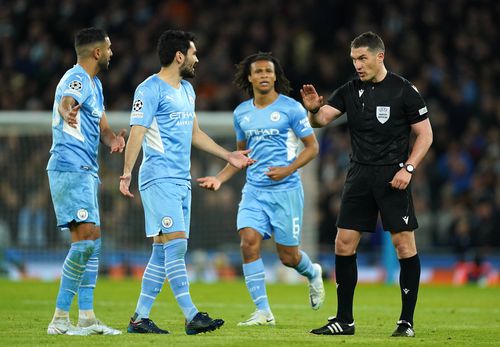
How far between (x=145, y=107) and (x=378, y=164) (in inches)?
78.8

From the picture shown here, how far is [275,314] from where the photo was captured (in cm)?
1172

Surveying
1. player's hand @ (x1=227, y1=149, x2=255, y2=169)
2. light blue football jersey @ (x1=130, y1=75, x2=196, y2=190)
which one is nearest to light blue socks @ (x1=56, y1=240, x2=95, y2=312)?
light blue football jersey @ (x1=130, y1=75, x2=196, y2=190)

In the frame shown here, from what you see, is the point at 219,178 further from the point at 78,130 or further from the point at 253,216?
the point at 78,130

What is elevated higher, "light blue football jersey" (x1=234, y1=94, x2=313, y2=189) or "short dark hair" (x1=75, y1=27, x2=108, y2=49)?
"short dark hair" (x1=75, y1=27, x2=108, y2=49)

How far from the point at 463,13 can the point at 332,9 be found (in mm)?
2954

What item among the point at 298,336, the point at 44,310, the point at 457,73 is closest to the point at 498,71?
the point at 457,73

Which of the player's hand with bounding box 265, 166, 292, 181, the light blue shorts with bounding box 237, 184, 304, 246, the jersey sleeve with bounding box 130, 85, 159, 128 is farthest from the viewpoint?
the light blue shorts with bounding box 237, 184, 304, 246

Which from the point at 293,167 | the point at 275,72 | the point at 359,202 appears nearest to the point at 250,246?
the point at 293,167

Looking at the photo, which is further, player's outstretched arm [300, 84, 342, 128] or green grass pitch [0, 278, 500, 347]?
player's outstretched arm [300, 84, 342, 128]

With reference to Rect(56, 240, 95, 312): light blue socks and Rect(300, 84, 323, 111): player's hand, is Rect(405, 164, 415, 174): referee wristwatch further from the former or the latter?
Rect(56, 240, 95, 312): light blue socks

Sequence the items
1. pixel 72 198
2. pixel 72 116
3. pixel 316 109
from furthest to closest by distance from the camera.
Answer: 1. pixel 316 109
2. pixel 72 198
3. pixel 72 116

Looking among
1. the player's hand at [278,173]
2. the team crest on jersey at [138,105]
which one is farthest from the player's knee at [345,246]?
the team crest on jersey at [138,105]

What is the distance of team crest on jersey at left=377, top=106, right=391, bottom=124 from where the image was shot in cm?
913

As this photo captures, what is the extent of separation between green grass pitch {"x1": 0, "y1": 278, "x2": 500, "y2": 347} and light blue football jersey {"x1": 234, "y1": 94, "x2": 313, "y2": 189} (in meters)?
1.49
